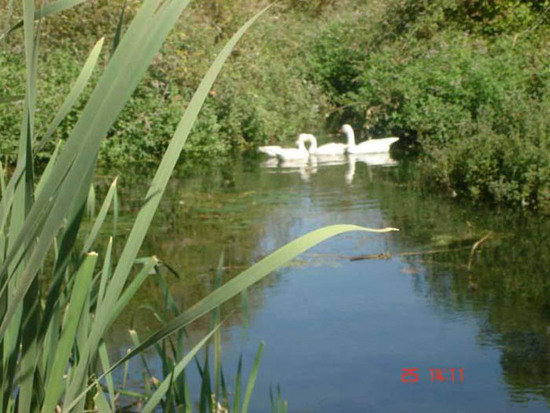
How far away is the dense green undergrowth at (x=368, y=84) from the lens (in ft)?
33.6

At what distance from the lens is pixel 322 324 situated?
584cm

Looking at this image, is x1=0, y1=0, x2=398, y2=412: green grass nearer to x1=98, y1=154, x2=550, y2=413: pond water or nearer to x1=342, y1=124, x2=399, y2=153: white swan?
x1=98, y1=154, x2=550, y2=413: pond water

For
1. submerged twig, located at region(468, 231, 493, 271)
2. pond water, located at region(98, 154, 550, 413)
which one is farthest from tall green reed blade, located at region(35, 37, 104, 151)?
submerged twig, located at region(468, 231, 493, 271)

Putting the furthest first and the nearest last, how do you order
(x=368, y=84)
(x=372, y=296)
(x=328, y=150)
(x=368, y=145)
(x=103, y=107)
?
(x=368, y=84) → (x=368, y=145) → (x=328, y=150) → (x=372, y=296) → (x=103, y=107)

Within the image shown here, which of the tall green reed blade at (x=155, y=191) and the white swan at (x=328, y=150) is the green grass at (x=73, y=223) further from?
the white swan at (x=328, y=150)

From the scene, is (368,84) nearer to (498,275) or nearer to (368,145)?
(368,145)

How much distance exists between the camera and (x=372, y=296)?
21.0 ft

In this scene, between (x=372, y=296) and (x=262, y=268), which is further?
(x=372, y=296)

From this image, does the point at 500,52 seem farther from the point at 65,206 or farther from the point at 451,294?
the point at 65,206

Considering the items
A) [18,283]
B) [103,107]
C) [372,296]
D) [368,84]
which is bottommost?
[372,296]

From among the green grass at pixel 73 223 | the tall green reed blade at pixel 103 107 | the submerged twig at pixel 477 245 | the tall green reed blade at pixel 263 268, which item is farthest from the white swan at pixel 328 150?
the tall green reed blade at pixel 103 107

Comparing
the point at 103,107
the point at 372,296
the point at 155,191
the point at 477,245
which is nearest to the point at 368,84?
the point at 477,245
